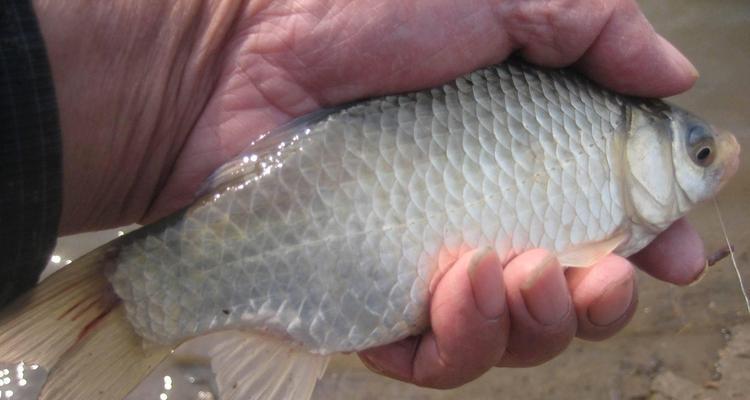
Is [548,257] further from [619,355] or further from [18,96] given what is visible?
[619,355]

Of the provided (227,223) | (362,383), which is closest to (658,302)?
(362,383)

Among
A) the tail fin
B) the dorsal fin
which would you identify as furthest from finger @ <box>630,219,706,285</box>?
the tail fin

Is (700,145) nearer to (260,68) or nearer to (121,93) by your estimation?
(260,68)

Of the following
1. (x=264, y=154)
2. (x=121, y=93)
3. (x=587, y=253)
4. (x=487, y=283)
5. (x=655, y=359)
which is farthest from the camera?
(x=655, y=359)

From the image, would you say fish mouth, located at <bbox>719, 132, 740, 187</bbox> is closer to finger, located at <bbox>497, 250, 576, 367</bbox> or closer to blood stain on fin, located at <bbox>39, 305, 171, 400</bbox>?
finger, located at <bbox>497, 250, 576, 367</bbox>

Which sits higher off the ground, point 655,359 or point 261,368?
point 261,368

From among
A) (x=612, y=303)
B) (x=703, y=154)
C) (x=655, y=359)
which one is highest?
(x=703, y=154)

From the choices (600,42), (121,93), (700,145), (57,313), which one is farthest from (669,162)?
(57,313)
